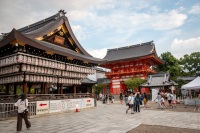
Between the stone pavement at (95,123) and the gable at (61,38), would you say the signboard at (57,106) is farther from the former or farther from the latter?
the gable at (61,38)

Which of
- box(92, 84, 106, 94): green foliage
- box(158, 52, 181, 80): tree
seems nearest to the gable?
→ box(92, 84, 106, 94): green foliage

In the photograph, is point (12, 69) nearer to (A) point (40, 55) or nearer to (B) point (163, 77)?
(A) point (40, 55)

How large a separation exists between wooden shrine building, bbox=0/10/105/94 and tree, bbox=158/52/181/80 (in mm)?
29332

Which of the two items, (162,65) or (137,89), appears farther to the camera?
(162,65)

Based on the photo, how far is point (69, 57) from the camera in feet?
55.6

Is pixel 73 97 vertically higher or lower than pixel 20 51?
lower

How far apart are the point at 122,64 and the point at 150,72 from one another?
688cm

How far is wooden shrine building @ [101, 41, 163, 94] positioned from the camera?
39812mm

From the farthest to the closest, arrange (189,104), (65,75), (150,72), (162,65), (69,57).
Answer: (162,65) < (150,72) < (189,104) < (65,75) < (69,57)

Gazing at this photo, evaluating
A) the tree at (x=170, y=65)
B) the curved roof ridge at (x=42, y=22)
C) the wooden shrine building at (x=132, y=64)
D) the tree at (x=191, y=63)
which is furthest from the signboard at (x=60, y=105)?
the tree at (x=191, y=63)

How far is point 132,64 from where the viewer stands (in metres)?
42.2

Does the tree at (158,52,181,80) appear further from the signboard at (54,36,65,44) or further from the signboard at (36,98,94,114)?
the signboard at (54,36,65,44)

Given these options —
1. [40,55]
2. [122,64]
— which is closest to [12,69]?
[40,55]

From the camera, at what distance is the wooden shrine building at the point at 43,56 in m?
13.1
